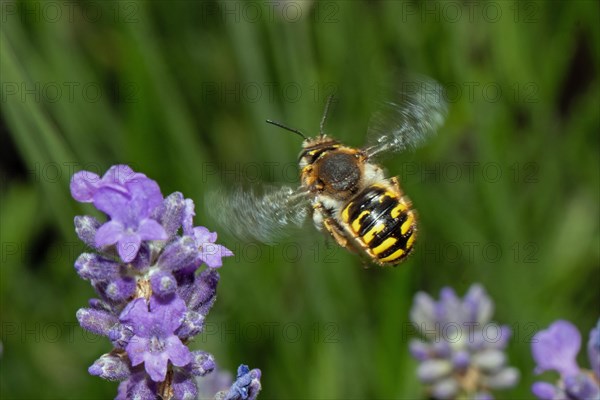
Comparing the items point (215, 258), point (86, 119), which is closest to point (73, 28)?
point (86, 119)

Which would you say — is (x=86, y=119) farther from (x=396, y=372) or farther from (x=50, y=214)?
(x=396, y=372)

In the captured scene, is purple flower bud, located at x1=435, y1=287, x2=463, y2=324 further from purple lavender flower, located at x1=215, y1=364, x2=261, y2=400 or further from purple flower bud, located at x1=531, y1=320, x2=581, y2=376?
purple lavender flower, located at x1=215, y1=364, x2=261, y2=400

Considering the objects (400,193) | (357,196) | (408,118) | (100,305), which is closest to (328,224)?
(357,196)

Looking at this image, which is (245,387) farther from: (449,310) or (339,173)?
(449,310)

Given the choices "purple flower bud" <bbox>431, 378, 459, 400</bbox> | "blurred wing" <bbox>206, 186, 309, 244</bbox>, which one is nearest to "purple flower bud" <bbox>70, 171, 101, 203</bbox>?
"blurred wing" <bbox>206, 186, 309, 244</bbox>

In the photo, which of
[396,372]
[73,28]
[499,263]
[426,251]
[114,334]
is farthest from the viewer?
[73,28]

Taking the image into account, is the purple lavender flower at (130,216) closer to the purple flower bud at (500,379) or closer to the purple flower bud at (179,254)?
the purple flower bud at (179,254)

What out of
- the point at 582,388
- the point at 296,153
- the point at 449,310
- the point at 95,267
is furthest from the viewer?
the point at 296,153
